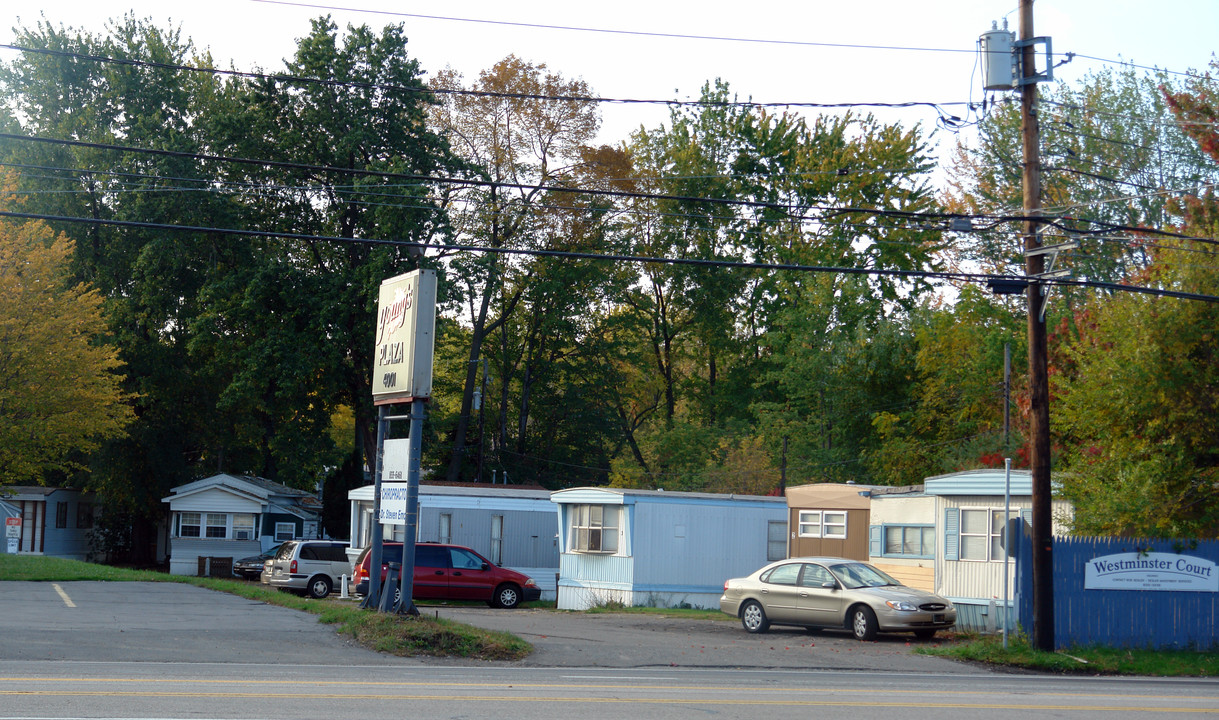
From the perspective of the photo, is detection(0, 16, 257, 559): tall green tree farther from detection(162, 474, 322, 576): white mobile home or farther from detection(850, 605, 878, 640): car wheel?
detection(850, 605, 878, 640): car wheel

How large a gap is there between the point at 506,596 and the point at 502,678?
17.0m

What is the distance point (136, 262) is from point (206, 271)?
9.48 feet

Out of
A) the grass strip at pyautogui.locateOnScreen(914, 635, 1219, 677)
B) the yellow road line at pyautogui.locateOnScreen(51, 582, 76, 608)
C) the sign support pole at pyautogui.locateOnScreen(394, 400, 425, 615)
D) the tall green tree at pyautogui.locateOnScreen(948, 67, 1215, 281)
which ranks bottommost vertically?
the yellow road line at pyautogui.locateOnScreen(51, 582, 76, 608)

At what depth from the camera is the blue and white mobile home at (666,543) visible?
2950 centimetres

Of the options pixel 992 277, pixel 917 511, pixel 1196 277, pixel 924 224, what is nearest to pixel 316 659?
pixel 992 277

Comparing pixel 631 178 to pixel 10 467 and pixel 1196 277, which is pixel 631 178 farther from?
pixel 1196 277

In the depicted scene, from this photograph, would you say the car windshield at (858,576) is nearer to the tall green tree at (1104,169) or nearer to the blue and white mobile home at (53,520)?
the tall green tree at (1104,169)

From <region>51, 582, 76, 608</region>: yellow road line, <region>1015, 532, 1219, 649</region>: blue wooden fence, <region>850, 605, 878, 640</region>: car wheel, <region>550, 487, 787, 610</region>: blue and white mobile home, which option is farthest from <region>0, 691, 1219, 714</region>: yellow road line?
<region>550, 487, 787, 610</region>: blue and white mobile home

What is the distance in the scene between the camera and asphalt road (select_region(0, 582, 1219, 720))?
11141mm

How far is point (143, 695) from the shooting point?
11.2 m

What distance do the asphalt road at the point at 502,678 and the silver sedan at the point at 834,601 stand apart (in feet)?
1.66

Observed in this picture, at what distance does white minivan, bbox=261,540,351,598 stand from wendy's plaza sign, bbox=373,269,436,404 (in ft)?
48.7

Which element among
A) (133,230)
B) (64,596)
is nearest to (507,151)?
A: (133,230)

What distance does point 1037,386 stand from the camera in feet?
61.8
